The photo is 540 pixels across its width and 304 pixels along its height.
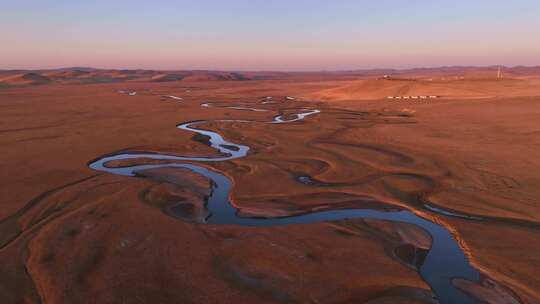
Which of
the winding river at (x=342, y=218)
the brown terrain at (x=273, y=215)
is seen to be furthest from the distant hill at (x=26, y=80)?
the winding river at (x=342, y=218)

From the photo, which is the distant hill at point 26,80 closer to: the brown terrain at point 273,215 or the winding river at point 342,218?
the brown terrain at point 273,215

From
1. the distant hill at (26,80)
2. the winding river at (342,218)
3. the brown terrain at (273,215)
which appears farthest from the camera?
the distant hill at (26,80)

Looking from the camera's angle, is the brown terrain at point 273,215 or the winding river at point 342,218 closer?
the brown terrain at point 273,215

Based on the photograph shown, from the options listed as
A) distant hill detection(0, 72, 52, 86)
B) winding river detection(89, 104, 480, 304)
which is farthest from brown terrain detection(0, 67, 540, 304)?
distant hill detection(0, 72, 52, 86)

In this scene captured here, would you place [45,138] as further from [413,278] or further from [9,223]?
[413,278]

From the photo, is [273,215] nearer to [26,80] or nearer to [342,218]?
[342,218]

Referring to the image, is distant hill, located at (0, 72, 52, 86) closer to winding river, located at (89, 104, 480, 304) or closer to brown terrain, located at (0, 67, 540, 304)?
brown terrain, located at (0, 67, 540, 304)

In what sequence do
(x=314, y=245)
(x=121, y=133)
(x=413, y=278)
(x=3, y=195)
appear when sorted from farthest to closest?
(x=121, y=133) → (x=3, y=195) → (x=314, y=245) → (x=413, y=278)

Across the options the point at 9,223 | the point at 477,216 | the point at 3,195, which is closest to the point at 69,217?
the point at 9,223
